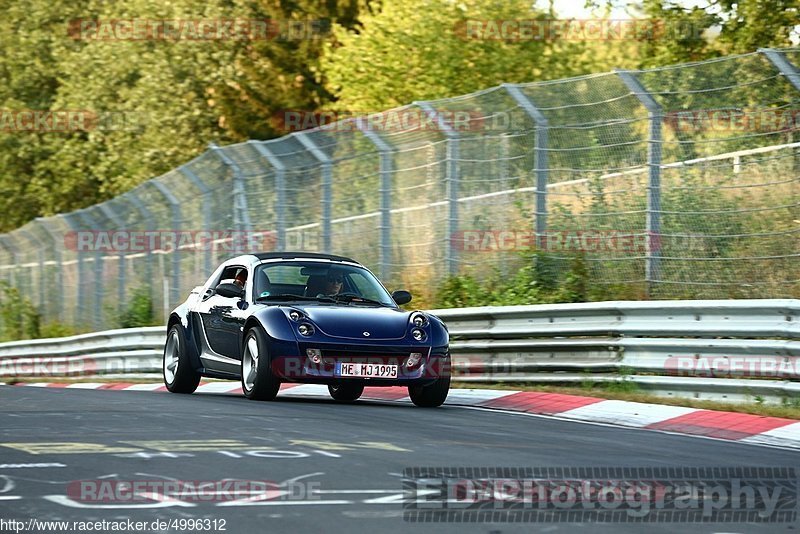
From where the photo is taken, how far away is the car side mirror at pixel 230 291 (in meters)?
12.9

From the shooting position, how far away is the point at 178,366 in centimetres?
1425

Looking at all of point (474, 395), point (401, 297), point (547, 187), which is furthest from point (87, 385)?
point (474, 395)

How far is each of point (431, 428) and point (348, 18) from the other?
130 feet

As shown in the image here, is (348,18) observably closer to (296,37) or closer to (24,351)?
(296,37)

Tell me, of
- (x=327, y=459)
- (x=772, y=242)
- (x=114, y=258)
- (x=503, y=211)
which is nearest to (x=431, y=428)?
(x=327, y=459)

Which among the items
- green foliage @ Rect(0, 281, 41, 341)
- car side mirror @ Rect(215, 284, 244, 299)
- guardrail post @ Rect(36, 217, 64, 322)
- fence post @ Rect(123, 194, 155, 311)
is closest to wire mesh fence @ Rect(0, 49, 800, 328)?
fence post @ Rect(123, 194, 155, 311)

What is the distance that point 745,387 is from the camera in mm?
11203

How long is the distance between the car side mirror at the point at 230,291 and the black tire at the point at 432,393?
71.0 inches

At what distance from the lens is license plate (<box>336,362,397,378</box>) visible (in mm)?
11852

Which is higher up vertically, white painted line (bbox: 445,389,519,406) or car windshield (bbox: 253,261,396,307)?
car windshield (bbox: 253,261,396,307)

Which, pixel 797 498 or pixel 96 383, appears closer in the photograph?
pixel 797 498

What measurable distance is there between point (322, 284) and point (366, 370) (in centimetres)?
152

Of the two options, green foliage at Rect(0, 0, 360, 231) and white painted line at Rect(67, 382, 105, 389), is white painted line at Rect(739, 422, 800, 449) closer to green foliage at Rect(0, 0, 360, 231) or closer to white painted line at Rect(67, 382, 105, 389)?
white painted line at Rect(67, 382, 105, 389)

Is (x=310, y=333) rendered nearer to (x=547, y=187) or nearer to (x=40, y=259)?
(x=547, y=187)
